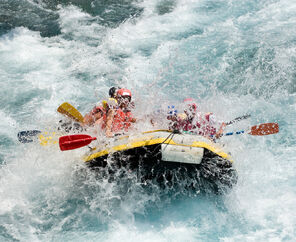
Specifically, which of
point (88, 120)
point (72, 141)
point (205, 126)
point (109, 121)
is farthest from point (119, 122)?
point (205, 126)

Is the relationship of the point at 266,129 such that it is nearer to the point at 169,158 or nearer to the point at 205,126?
the point at 205,126

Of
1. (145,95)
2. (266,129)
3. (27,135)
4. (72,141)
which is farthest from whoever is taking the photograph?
(145,95)

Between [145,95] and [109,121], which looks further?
[145,95]

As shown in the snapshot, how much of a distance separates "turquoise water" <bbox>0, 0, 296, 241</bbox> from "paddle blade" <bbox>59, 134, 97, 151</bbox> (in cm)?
47

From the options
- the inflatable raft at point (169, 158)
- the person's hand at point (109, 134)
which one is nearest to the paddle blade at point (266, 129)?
the inflatable raft at point (169, 158)

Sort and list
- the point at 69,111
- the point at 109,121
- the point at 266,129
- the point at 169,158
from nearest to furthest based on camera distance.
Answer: the point at 169,158
the point at 109,121
the point at 266,129
the point at 69,111

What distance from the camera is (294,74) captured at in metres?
6.89

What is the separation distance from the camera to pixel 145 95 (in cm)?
694

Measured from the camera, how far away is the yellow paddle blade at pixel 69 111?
505 cm

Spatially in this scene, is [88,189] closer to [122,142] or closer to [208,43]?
[122,142]

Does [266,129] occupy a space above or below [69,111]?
below

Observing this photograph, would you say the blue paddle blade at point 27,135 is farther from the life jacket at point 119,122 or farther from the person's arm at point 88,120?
the life jacket at point 119,122

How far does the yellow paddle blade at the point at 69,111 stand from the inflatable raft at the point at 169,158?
3.10ft

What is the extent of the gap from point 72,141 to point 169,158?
132 centimetres
